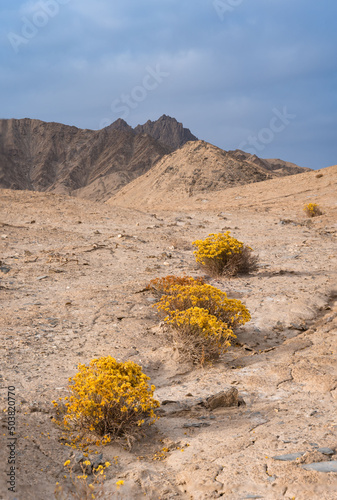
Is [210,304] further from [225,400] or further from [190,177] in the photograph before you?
[190,177]

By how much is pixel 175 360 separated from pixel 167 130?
10210cm

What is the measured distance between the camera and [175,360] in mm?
5375

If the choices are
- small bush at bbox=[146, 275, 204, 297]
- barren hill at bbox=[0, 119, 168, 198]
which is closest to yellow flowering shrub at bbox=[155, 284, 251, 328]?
small bush at bbox=[146, 275, 204, 297]

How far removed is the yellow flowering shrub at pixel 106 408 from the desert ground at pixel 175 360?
0.46ft

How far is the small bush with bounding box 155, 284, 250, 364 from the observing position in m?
5.36

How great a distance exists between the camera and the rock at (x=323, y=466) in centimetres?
285

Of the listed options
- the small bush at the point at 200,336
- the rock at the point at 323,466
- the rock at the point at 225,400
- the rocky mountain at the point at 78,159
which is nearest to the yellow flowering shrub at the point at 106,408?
the rock at the point at 225,400

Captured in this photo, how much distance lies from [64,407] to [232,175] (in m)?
26.9

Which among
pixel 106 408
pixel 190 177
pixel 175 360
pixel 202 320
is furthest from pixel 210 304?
pixel 190 177

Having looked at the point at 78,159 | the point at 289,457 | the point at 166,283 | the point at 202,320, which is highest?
the point at 78,159

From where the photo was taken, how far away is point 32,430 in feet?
11.6

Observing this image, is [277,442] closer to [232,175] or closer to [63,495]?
[63,495]

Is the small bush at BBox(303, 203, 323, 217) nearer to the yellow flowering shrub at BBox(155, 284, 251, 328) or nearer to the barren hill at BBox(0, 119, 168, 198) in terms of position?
the yellow flowering shrub at BBox(155, 284, 251, 328)

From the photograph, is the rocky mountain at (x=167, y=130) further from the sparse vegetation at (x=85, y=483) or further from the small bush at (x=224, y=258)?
the sparse vegetation at (x=85, y=483)
